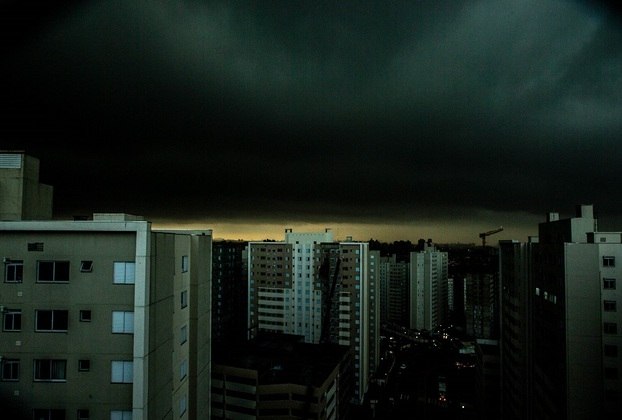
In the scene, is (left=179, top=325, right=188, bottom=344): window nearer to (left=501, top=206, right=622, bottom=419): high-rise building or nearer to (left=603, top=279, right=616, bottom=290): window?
(left=501, top=206, right=622, bottom=419): high-rise building

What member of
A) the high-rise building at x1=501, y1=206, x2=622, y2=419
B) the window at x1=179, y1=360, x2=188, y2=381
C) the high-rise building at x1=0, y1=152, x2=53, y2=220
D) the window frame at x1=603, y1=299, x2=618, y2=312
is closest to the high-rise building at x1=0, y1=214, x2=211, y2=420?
the high-rise building at x1=0, y1=152, x2=53, y2=220

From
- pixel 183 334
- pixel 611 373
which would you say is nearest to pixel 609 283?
pixel 611 373

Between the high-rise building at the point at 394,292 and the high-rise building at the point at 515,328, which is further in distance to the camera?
the high-rise building at the point at 394,292

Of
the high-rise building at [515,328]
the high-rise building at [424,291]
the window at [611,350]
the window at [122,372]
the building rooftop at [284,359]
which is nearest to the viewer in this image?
the window at [122,372]

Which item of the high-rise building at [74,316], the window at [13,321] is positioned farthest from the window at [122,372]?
the window at [13,321]

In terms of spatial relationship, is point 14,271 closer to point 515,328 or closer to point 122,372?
point 122,372

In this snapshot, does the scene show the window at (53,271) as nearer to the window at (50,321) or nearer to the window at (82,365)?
the window at (50,321)

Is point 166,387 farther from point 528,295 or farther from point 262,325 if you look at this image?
point 262,325
